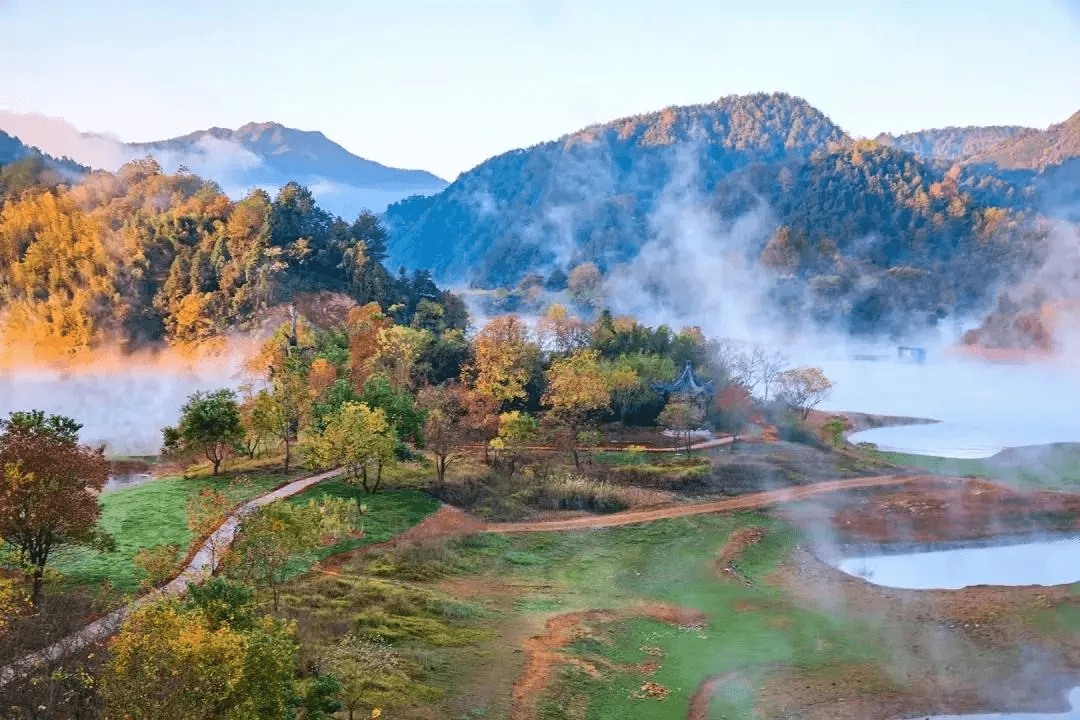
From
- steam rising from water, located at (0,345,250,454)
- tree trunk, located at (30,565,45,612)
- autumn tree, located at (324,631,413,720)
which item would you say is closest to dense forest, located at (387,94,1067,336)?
steam rising from water, located at (0,345,250,454)

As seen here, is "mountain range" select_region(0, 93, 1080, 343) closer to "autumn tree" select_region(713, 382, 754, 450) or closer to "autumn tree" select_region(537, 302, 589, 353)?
"autumn tree" select_region(537, 302, 589, 353)

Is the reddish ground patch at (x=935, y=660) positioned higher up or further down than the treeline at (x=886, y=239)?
further down

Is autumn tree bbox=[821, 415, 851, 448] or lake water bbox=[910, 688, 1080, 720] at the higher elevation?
autumn tree bbox=[821, 415, 851, 448]

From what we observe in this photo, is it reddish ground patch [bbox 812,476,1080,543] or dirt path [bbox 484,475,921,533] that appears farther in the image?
reddish ground patch [bbox 812,476,1080,543]

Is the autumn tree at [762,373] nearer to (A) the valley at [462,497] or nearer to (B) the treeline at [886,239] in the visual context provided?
(A) the valley at [462,497]

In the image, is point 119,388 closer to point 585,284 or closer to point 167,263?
point 167,263

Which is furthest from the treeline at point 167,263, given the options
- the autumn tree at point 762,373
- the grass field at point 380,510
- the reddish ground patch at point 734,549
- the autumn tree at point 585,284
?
the autumn tree at point 585,284

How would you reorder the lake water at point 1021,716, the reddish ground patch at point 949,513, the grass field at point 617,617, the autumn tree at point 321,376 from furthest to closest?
1. the autumn tree at point 321,376
2. the reddish ground patch at point 949,513
3. the grass field at point 617,617
4. the lake water at point 1021,716
